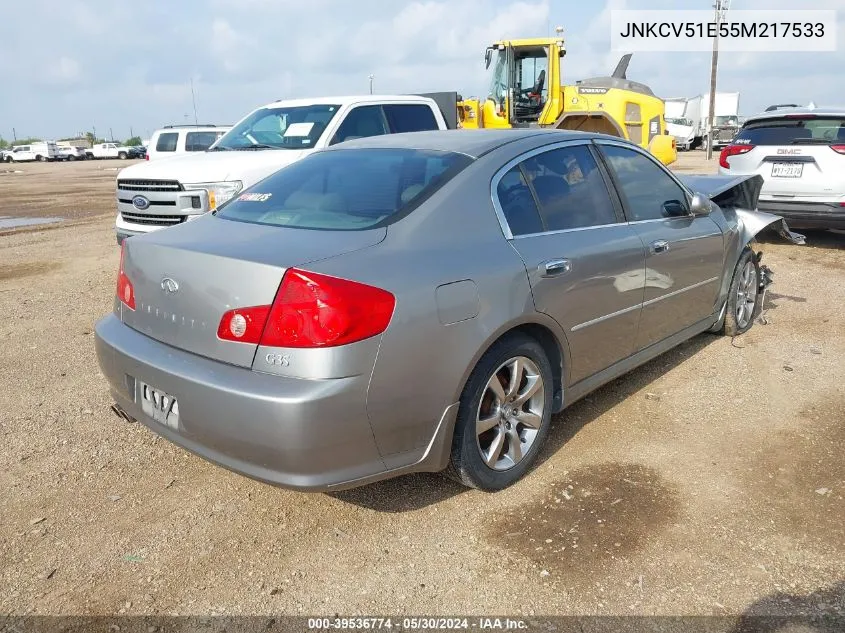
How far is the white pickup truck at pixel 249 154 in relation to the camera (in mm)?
7020

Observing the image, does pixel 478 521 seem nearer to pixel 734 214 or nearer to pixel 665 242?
pixel 665 242

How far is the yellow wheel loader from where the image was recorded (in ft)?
44.1

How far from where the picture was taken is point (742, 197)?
551 cm

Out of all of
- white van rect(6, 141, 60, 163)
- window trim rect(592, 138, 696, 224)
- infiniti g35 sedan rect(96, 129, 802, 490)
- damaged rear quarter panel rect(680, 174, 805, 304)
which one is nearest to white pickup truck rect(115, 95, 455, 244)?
infiniti g35 sedan rect(96, 129, 802, 490)

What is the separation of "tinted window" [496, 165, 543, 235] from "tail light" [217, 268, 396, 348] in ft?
2.97

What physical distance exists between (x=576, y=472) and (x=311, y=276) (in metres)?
1.72

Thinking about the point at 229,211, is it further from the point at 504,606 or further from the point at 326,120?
the point at 326,120

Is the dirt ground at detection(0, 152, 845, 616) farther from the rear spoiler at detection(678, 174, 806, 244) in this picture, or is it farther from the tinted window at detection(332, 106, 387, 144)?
the tinted window at detection(332, 106, 387, 144)

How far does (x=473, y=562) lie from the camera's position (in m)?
2.62

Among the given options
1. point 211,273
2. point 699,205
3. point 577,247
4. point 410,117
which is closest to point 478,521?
point 577,247

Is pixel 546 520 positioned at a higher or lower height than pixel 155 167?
lower

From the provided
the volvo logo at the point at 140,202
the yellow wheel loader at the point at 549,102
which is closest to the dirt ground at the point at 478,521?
the volvo logo at the point at 140,202

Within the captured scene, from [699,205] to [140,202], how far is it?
5.87 meters

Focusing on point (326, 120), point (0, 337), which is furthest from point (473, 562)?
point (326, 120)
